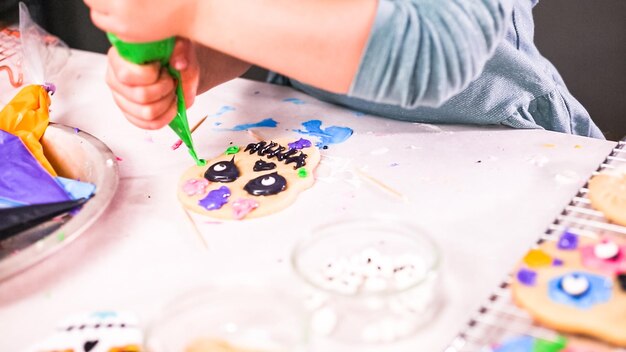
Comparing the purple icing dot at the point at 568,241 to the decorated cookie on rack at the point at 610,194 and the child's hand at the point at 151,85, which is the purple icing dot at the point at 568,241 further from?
the child's hand at the point at 151,85

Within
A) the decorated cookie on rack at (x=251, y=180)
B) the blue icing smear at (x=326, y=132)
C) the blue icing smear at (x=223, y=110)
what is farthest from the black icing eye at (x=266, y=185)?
the blue icing smear at (x=223, y=110)

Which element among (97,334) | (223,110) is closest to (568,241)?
(97,334)

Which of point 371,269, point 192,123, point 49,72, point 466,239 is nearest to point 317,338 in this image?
point 371,269

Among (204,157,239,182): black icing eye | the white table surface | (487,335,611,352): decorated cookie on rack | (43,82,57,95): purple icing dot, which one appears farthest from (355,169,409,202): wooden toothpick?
(43,82,57,95): purple icing dot

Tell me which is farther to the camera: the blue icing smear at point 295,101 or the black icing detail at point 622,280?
the blue icing smear at point 295,101

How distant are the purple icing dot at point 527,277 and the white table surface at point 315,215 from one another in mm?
35

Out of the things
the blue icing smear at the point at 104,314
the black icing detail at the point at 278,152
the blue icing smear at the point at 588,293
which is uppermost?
the blue icing smear at the point at 588,293

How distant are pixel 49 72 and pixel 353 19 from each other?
2.14 feet

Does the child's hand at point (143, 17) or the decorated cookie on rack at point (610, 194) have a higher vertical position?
the child's hand at point (143, 17)

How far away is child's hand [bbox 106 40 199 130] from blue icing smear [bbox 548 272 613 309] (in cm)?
45

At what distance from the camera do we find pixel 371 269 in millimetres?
625

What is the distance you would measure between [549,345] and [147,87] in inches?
18.8

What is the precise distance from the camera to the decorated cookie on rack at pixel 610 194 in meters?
0.66

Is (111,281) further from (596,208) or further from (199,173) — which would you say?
(596,208)
